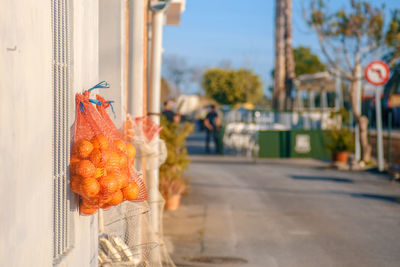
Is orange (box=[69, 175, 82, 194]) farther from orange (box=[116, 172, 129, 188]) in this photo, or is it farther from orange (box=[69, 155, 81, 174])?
orange (box=[116, 172, 129, 188])

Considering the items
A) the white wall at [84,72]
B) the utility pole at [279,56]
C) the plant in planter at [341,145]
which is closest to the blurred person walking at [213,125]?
the utility pole at [279,56]

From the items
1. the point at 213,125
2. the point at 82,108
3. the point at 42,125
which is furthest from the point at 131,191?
the point at 213,125

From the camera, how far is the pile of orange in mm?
3379

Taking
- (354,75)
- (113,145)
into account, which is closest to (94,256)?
(113,145)

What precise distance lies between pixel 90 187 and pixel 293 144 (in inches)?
662

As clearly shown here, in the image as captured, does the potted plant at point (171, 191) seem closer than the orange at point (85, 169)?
No

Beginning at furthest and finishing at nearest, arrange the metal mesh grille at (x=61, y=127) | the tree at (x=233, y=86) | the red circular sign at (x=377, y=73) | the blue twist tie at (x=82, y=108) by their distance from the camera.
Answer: the tree at (x=233, y=86), the red circular sign at (x=377, y=73), the blue twist tie at (x=82, y=108), the metal mesh grille at (x=61, y=127)

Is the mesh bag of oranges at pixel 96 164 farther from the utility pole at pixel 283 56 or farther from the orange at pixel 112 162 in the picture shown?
the utility pole at pixel 283 56

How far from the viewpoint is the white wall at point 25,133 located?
85.6 inches

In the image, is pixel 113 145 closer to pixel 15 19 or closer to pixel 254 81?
pixel 15 19

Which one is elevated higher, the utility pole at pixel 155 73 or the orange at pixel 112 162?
the utility pole at pixel 155 73

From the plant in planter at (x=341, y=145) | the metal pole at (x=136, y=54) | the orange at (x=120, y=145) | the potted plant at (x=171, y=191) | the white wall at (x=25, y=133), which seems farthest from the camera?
the plant in planter at (x=341, y=145)

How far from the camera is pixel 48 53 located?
2.85 meters

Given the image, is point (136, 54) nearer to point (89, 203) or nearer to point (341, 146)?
point (89, 203)
